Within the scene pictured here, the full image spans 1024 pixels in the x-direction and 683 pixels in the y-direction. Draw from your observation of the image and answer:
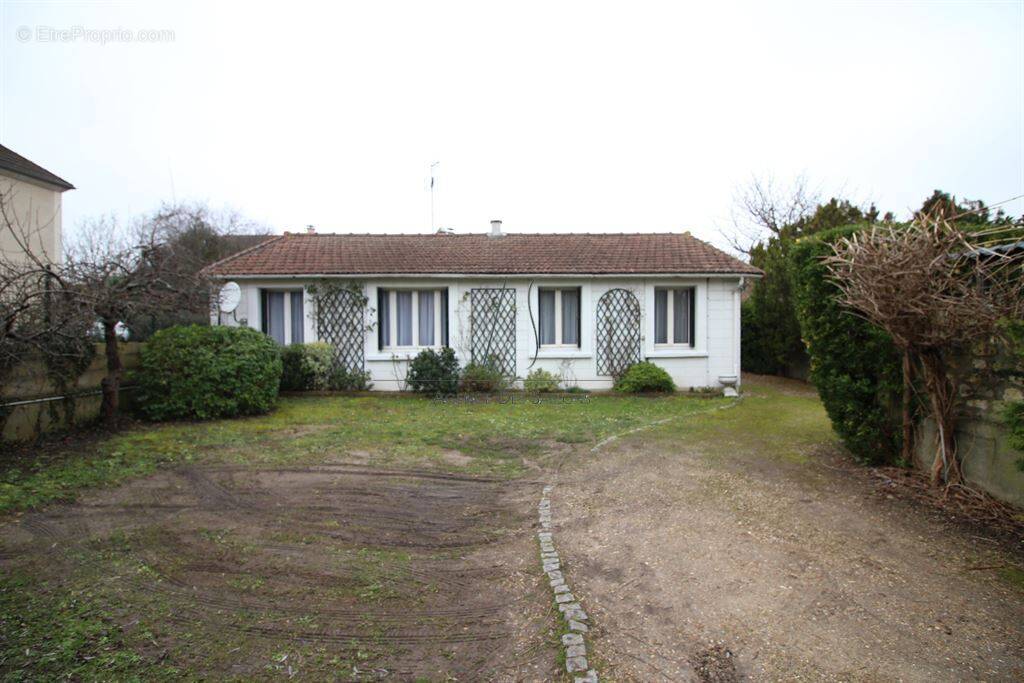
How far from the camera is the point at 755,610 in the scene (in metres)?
3.82

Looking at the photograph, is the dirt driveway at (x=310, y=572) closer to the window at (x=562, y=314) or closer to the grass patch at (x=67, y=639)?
the grass patch at (x=67, y=639)

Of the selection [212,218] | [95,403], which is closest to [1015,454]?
[95,403]

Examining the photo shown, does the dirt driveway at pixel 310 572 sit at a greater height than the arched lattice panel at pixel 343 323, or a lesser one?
lesser

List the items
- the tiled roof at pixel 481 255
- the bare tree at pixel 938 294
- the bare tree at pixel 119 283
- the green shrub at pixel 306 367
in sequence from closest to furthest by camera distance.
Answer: the bare tree at pixel 938 294, the bare tree at pixel 119 283, the green shrub at pixel 306 367, the tiled roof at pixel 481 255

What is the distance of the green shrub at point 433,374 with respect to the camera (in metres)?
14.2

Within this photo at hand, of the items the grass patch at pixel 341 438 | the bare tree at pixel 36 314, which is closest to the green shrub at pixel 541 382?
the grass patch at pixel 341 438

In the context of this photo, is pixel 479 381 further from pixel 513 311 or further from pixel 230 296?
pixel 230 296

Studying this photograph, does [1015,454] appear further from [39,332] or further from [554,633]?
[39,332]

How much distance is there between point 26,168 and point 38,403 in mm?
10114

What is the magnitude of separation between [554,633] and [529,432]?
242 inches

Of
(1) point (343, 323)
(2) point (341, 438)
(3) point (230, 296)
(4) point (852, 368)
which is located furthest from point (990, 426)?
(3) point (230, 296)

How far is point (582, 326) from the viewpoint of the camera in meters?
15.2

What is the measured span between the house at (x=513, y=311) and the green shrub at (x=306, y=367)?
1.94 ft

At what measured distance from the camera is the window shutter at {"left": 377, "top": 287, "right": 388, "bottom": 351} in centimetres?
1518
